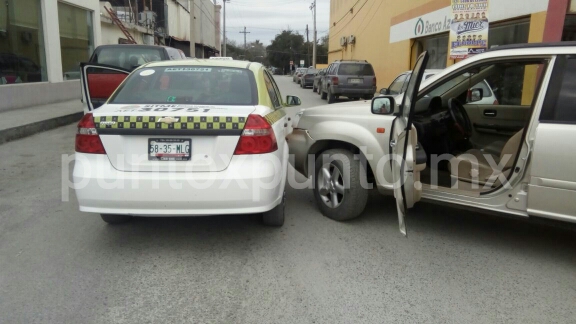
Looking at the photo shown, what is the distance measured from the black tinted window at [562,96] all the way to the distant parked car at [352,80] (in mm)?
15312

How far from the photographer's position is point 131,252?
12.9ft

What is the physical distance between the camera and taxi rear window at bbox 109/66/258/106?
4.21 m

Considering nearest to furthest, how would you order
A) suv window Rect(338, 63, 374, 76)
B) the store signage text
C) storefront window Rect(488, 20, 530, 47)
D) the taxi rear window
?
1. the taxi rear window
2. storefront window Rect(488, 20, 530, 47)
3. the store signage text
4. suv window Rect(338, 63, 374, 76)

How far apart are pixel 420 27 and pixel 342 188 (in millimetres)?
17425

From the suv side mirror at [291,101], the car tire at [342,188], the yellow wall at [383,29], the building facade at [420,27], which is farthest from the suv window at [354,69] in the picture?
the car tire at [342,188]

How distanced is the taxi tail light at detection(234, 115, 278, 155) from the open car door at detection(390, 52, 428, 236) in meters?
1.01

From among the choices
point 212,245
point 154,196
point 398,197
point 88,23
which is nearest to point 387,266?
point 398,197

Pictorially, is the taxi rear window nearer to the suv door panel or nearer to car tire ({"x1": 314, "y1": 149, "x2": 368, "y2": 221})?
car tire ({"x1": 314, "y1": 149, "x2": 368, "y2": 221})

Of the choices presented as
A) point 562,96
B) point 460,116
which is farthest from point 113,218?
point 562,96

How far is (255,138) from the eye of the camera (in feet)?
12.2

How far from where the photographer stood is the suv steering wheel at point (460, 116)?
517 centimetres

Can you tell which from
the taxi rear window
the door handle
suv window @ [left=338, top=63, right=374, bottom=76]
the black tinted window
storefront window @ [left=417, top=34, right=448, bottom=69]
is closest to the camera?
the black tinted window

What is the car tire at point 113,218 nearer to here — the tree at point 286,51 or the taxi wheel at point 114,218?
the taxi wheel at point 114,218

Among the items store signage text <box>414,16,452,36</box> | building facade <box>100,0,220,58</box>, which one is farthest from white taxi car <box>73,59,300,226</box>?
building facade <box>100,0,220,58</box>
